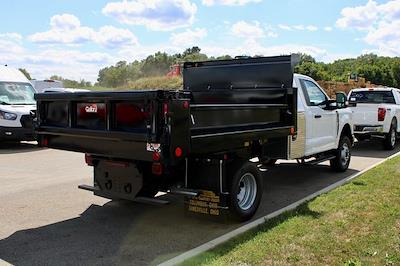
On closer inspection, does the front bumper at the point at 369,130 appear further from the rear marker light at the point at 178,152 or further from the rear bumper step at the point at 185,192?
the rear marker light at the point at 178,152

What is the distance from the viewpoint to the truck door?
30.1 ft

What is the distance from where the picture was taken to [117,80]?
45.8 meters

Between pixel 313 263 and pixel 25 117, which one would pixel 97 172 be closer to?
pixel 313 263

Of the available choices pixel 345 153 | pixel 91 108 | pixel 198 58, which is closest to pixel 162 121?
pixel 91 108

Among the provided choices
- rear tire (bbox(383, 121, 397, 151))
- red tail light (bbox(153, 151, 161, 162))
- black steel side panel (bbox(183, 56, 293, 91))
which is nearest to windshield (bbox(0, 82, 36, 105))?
black steel side panel (bbox(183, 56, 293, 91))

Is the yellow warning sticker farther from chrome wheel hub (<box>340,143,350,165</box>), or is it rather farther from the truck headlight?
the truck headlight

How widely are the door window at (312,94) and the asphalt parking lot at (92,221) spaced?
157cm

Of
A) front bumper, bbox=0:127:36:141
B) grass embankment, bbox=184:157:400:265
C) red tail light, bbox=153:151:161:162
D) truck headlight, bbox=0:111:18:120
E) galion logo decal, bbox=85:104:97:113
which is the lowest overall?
grass embankment, bbox=184:157:400:265

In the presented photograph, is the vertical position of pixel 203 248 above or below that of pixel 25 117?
below

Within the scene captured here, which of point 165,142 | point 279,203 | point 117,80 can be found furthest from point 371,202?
point 117,80

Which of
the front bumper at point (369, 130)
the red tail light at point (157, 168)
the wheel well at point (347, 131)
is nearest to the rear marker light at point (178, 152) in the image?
the red tail light at point (157, 168)

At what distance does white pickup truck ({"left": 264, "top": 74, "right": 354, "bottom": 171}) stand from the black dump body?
930 millimetres

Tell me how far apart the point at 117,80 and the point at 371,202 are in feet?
133

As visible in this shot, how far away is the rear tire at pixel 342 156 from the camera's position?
10422mm
